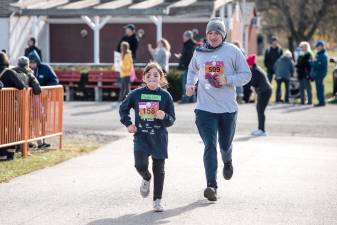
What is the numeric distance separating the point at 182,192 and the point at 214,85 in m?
1.41

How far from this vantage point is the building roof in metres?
29.4

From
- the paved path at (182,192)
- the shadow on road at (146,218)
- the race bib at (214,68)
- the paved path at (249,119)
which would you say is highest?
the race bib at (214,68)

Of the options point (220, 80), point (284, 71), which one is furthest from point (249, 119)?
point (220, 80)

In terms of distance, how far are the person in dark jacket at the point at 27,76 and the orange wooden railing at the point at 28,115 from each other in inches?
4.3

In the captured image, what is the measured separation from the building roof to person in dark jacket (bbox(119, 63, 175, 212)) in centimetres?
2040

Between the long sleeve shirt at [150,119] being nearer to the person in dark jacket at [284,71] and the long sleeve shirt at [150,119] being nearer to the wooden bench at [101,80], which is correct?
the person in dark jacket at [284,71]

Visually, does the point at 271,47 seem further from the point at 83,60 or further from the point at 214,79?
the point at 214,79

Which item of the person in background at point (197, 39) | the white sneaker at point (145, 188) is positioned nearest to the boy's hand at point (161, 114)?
the white sneaker at point (145, 188)

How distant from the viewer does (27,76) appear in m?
13.5

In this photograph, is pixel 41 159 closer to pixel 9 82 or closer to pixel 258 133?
pixel 9 82

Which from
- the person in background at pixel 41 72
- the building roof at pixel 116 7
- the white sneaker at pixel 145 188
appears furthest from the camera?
the building roof at pixel 116 7

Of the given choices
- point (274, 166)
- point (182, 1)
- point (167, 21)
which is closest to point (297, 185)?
point (274, 166)

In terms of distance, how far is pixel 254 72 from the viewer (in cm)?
1625

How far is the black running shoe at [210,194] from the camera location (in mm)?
9055
